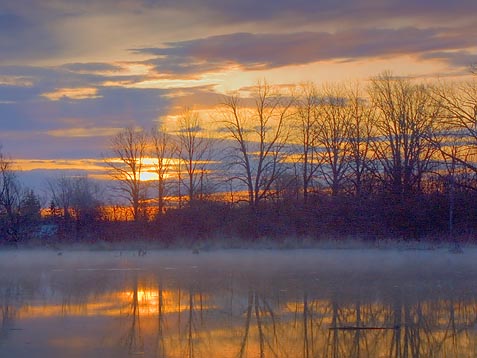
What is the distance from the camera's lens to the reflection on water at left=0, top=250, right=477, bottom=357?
9156 mm

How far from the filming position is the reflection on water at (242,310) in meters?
9.16

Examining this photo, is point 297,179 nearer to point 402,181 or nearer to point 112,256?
point 402,181

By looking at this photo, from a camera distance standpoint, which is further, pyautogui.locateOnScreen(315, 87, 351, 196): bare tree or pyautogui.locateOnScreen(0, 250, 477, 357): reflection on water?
pyautogui.locateOnScreen(315, 87, 351, 196): bare tree

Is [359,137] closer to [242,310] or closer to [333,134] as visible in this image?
[333,134]

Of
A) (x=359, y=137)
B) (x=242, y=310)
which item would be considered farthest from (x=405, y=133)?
(x=242, y=310)

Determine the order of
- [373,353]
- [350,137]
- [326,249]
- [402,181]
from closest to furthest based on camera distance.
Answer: [373,353], [326,249], [402,181], [350,137]

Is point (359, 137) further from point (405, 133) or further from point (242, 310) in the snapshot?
point (242, 310)

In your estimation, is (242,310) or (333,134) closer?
(242,310)

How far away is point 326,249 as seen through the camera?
2731cm

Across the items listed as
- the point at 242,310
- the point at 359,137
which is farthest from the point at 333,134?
the point at 242,310

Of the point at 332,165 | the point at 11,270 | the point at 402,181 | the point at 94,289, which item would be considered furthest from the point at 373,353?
the point at 332,165

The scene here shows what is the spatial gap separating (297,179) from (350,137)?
12.2 feet

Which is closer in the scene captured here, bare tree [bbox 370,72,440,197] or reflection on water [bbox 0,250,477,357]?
reflection on water [bbox 0,250,477,357]

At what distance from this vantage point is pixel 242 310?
1222cm
